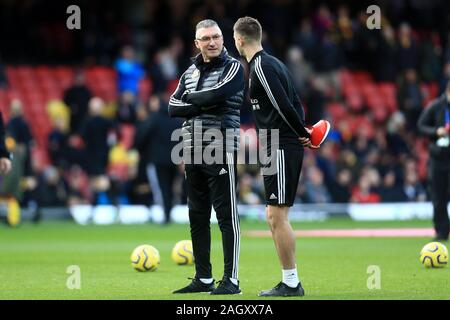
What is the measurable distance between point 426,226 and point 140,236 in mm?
6305

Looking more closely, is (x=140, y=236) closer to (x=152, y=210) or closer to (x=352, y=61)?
(x=152, y=210)

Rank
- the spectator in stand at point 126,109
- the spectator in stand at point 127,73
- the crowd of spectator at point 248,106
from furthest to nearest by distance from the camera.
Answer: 1. the spectator in stand at point 127,73
2. the spectator in stand at point 126,109
3. the crowd of spectator at point 248,106

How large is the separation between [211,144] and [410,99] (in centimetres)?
2099

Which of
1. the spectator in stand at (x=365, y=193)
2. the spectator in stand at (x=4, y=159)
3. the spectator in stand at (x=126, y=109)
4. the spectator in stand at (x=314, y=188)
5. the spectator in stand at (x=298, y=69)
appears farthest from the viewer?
the spectator in stand at (x=298, y=69)

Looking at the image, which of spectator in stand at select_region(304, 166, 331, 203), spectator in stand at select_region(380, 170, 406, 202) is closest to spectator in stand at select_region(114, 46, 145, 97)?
spectator in stand at select_region(304, 166, 331, 203)

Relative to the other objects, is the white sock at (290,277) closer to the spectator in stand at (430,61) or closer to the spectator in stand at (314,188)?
the spectator in stand at (314,188)

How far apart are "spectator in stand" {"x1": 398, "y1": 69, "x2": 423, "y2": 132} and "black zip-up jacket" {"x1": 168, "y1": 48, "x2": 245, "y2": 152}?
67.5 feet

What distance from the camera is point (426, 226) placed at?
Result: 22.7m

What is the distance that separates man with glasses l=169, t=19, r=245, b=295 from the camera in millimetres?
10836

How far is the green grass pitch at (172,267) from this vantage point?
11.0m

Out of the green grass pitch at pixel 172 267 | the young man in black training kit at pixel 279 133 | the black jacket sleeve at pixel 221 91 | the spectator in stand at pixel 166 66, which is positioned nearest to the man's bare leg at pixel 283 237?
the young man in black training kit at pixel 279 133

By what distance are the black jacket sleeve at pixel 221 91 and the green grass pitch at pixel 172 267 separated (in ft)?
6.36
